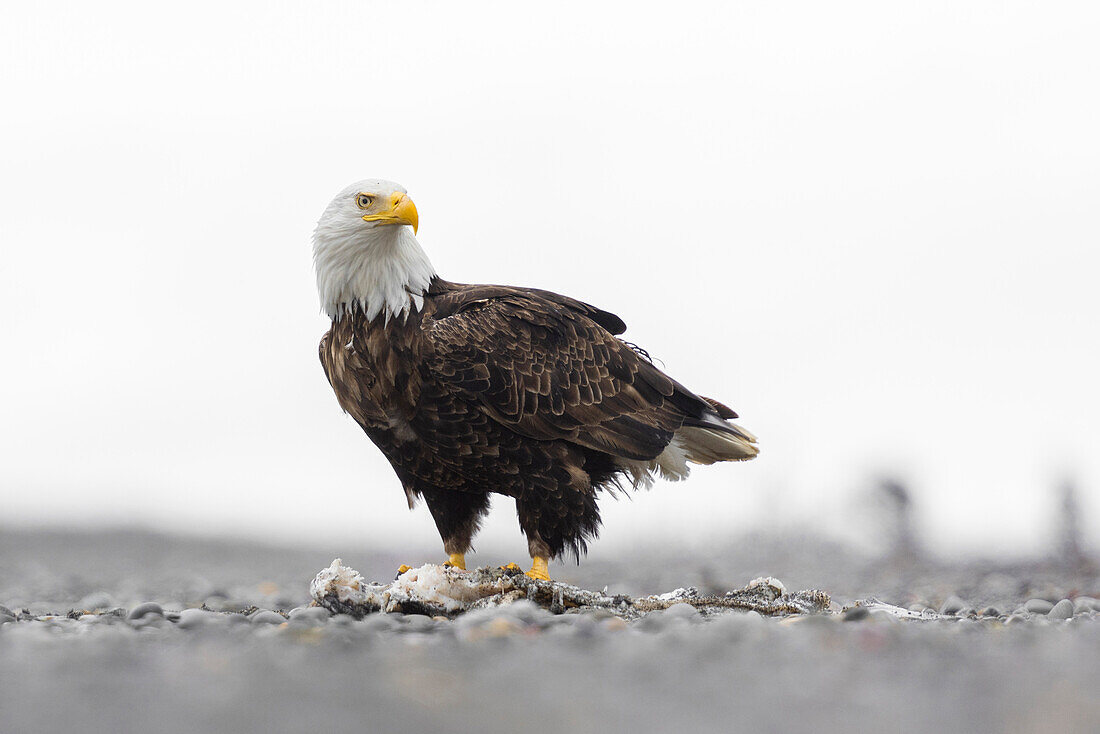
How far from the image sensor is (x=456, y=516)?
5.95 metres

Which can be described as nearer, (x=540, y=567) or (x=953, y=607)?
(x=953, y=607)

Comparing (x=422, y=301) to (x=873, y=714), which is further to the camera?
(x=422, y=301)

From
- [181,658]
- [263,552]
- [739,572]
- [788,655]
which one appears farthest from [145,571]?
[788,655]

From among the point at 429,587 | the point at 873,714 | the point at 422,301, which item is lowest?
the point at 873,714

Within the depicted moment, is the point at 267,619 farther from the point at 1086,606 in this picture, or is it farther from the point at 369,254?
the point at 1086,606

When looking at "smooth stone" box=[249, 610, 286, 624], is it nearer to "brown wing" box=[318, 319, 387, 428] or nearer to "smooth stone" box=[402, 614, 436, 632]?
"smooth stone" box=[402, 614, 436, 632]

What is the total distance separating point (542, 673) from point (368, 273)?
3.17 m

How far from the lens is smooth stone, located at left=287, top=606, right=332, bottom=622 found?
3.86 meters

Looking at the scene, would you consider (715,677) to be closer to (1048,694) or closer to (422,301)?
(1048,694)

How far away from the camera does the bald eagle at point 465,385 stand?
5.29 metres

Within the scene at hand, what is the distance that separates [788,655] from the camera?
2863mm

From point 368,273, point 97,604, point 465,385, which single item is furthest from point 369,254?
point 97,604

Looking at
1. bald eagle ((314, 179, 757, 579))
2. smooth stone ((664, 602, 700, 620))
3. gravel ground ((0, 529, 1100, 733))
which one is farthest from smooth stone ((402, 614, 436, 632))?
bald eagle ((314, 179, 757, 579))

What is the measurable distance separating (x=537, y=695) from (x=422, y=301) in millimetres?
3332
